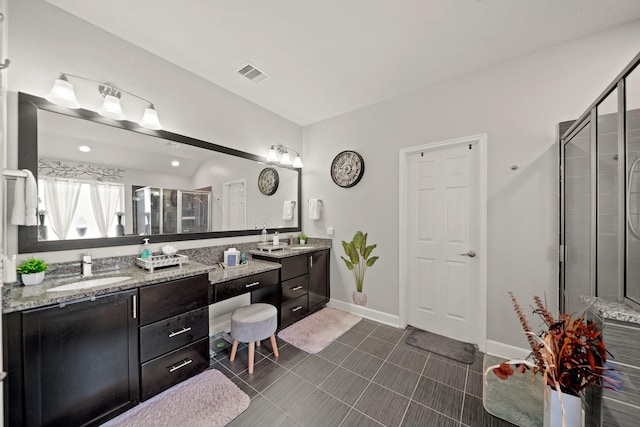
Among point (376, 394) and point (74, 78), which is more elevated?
point (74, 78)

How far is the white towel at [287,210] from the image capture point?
3.46 metres

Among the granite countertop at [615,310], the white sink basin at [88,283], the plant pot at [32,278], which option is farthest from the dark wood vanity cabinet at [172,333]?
the granite countertop at [615,310]

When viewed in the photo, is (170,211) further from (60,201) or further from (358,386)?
(358,386)

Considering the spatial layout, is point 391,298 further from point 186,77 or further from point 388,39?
point 186,77

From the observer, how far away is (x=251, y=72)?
7.88 feet

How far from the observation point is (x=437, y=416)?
1.57 m

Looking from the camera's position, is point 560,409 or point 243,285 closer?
point 560,409

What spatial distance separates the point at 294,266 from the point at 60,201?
2.09m

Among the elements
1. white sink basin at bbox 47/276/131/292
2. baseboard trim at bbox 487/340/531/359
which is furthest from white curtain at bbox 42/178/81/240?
baseboard trim at bbox 487/340/531/359

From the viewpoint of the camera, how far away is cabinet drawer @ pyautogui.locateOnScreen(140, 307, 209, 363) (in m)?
1.61

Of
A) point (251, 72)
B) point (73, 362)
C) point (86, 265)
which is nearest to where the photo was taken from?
point (73, 362)

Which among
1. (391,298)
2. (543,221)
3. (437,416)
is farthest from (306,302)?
(543,221)

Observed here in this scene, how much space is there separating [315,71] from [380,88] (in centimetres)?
83

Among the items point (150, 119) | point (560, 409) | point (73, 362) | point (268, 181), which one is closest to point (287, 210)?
point (268, 181)
